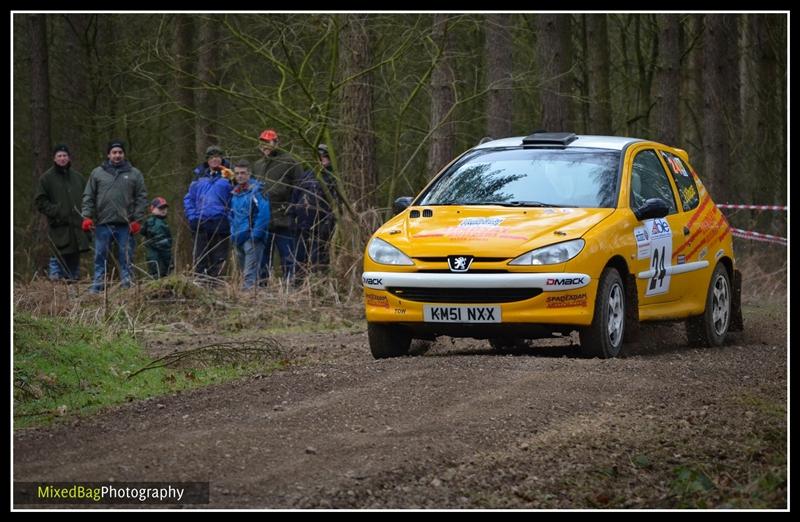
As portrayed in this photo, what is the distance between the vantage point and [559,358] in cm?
1040

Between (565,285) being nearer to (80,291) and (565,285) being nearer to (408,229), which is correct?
(408,229)

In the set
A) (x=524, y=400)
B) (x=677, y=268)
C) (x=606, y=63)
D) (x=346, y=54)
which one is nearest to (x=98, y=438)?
(x=524, y=400)

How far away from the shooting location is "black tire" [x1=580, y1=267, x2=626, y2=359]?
10.5 metres

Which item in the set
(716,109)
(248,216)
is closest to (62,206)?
(248,216)

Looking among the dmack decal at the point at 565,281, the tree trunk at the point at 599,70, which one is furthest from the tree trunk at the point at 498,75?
the dmack decal at the point at 565,281

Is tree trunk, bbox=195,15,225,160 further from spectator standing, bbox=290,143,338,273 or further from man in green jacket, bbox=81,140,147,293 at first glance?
spectator standing, bbox=290,143,338,273

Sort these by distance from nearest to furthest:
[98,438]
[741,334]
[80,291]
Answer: [98,438] < [741,334] < [80,291]

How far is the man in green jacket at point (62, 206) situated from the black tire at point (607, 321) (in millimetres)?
9805

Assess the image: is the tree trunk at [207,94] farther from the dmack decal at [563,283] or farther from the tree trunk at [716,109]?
the dmack decal at [563,283]

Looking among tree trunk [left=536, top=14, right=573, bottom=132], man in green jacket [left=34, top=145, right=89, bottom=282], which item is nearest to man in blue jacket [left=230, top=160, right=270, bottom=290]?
man in green jacket [left=34, top=145, right=89, bottom=282]

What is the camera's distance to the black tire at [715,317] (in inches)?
494

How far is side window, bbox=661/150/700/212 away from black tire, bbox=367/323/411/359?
9.92 ft

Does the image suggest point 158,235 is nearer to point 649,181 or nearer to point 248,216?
point 248,216
